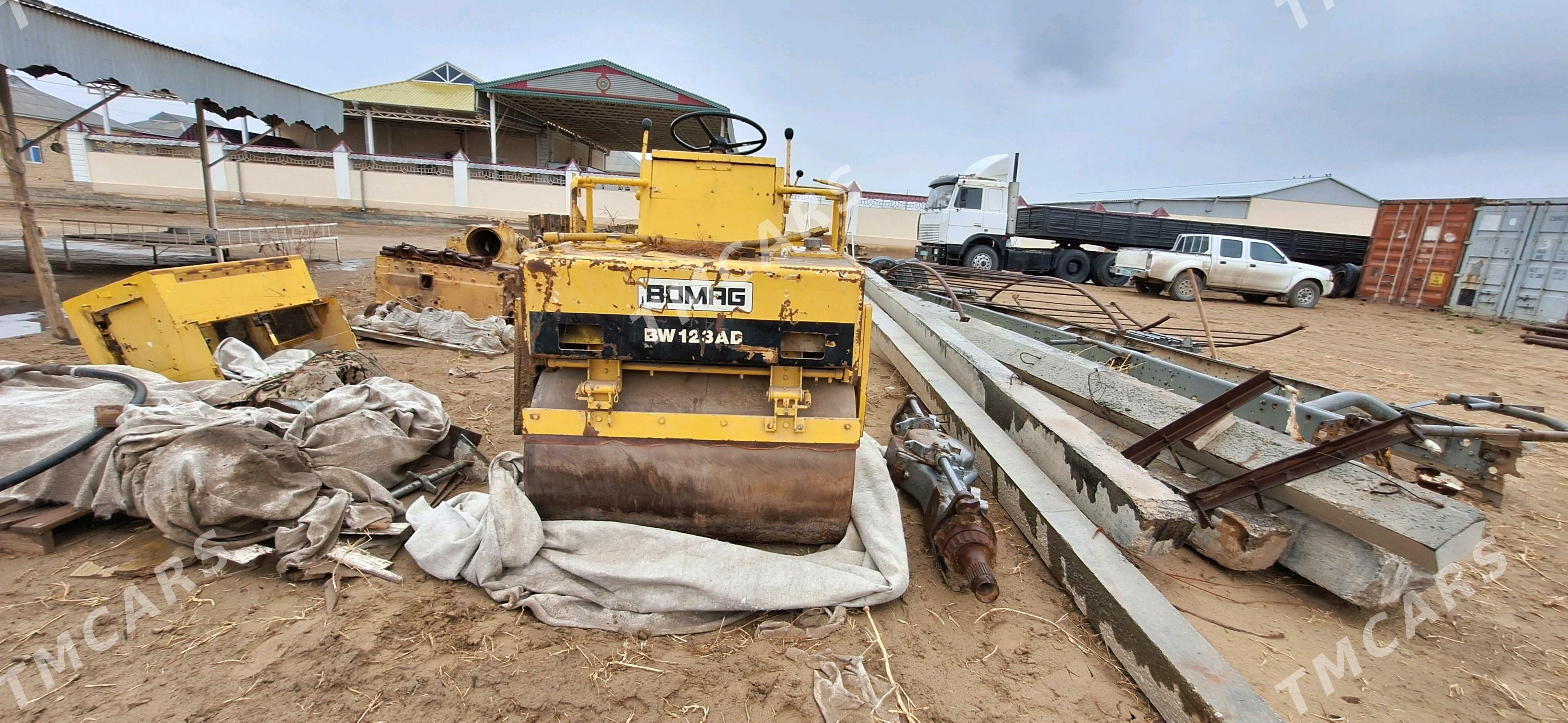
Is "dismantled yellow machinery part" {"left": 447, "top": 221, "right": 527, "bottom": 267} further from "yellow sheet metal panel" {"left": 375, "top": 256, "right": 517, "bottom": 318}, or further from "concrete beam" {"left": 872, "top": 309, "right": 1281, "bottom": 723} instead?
"concrete beam" {"left": 872, "top": 309, "right": 1281, "bottom": 723}

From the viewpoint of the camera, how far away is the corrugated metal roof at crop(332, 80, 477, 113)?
2644cm

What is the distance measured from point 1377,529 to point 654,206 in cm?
345

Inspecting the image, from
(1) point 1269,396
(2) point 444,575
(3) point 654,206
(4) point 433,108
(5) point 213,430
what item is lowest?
(2) point 444,575

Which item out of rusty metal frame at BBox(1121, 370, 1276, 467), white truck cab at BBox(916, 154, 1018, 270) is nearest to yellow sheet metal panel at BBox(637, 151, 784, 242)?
rusty metal frame at BBox(1121, 370, 1276, 467)

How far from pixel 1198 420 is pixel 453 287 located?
6.93 meters

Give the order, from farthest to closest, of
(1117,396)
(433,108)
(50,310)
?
(433,108) < (50,310) < (1117,396)

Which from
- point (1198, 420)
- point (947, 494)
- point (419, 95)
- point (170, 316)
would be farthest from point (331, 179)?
point (1198, 420)

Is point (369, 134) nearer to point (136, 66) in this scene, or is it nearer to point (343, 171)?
point (343, 171)

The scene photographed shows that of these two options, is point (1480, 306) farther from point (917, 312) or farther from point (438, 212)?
point (438, 212)

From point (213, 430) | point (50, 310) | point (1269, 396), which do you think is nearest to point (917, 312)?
point (1269, 396)

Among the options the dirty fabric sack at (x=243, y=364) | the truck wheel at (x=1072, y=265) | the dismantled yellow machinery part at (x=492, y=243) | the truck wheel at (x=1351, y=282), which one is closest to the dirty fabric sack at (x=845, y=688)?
the dirty fabric sack at (x=243, y=364)

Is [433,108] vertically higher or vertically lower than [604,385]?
higher

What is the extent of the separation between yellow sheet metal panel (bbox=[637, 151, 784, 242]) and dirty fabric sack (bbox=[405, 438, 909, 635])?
60.3 inches

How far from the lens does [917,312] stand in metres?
6.62
